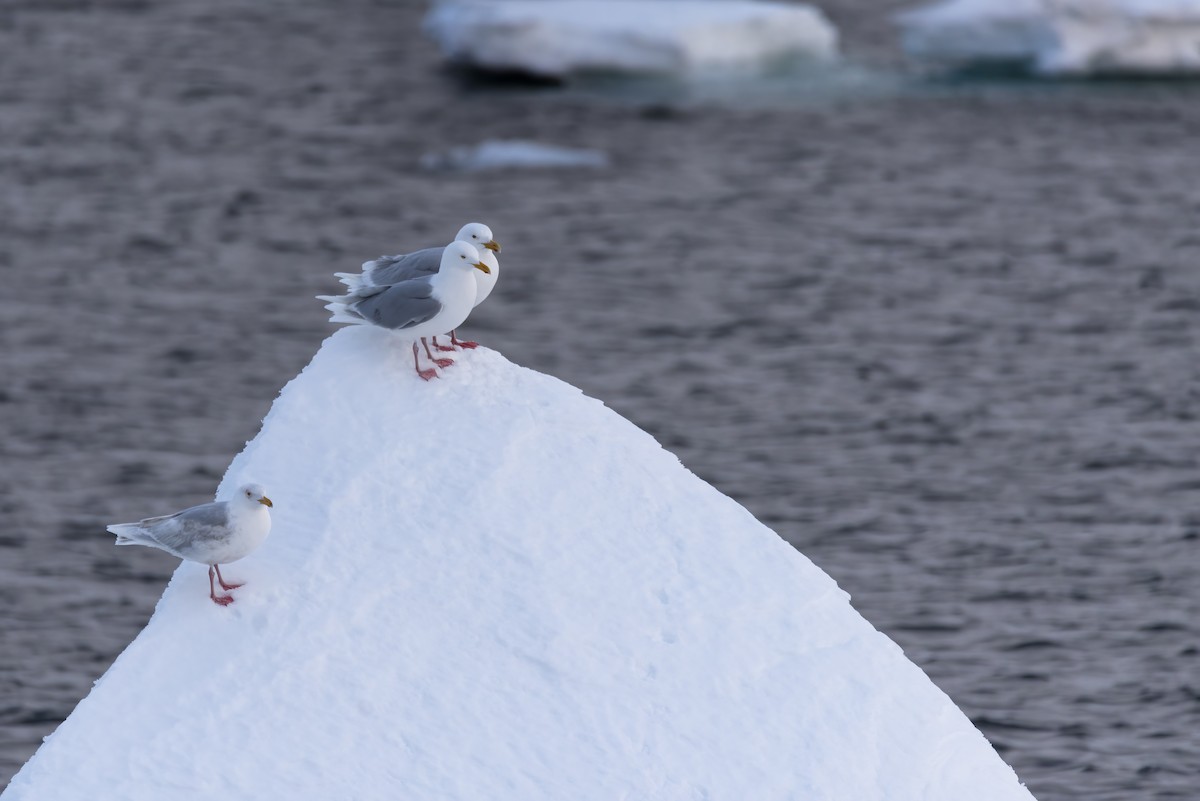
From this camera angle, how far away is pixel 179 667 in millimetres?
6527

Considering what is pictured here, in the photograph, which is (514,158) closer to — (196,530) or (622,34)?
(622,34)

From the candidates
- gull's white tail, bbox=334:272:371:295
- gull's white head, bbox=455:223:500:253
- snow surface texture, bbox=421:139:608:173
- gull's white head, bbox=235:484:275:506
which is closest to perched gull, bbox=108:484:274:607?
gull's white head, bbox=235:484:275:506

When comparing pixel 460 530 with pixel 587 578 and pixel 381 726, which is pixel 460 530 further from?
pixel 381 726

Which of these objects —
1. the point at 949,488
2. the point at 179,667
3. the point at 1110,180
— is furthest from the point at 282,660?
the point at 1110,180

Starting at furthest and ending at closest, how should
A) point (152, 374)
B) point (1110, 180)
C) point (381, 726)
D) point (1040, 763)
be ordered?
point (1110, 180) < point (152, 374) < point (1040, 763) < point (381, 726)

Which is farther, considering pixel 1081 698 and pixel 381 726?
pixel 1081 698

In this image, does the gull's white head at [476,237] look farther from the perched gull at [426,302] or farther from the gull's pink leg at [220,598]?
the gull's pink leg at [220,598]

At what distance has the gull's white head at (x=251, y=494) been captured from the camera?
22.1ft

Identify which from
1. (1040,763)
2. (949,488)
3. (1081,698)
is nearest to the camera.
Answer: (1040,763)

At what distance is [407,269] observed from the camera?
A: 7844 millimetres

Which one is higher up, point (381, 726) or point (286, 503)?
point (286, 503)

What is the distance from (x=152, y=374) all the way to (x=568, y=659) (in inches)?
547

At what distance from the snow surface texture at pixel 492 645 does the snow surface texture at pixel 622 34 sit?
20997 mm

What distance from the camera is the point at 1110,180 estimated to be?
85.6 ft
